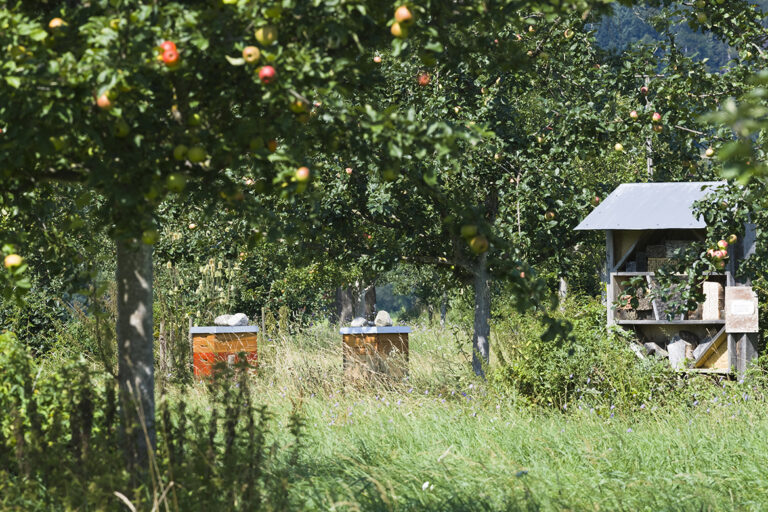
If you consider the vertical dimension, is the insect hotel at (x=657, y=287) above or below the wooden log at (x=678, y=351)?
above

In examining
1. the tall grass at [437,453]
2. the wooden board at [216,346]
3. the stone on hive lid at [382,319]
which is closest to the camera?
the tall grass at [437,453]

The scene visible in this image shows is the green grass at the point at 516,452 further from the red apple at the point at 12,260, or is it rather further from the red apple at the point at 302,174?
the red apple at the point at 12,260

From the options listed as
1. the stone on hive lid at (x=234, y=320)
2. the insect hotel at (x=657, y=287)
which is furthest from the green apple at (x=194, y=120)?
the stone on hive lid at (x=234, y=320)

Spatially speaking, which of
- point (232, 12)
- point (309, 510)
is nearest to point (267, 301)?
point (309, 510)

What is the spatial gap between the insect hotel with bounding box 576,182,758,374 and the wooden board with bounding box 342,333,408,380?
7.24 feet

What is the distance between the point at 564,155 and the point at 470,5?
16.2 feet

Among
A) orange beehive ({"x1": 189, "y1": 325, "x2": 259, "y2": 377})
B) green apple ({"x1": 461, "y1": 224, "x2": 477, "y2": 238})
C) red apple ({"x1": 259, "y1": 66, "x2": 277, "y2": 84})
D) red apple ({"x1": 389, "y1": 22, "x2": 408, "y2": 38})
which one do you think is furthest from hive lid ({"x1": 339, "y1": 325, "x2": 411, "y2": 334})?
red apple ({"x1": 259, "y1": 66, "x2": 277, "y2": 84})

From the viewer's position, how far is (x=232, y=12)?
3.12 m

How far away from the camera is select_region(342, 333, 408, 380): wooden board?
8898 mm

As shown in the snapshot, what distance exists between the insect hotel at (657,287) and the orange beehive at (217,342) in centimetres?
397

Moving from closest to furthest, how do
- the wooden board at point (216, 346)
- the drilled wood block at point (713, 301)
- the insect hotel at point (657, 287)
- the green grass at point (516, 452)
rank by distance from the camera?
the green grass at point (516, 452) < the insect hotel at point (657, 287) < the drilled wood block at point (713, 301) < the wooden board at point (216, 346)

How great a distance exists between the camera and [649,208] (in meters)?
8.58

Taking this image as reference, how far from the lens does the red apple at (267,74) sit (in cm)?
299

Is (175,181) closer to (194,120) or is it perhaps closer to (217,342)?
(194,120)
